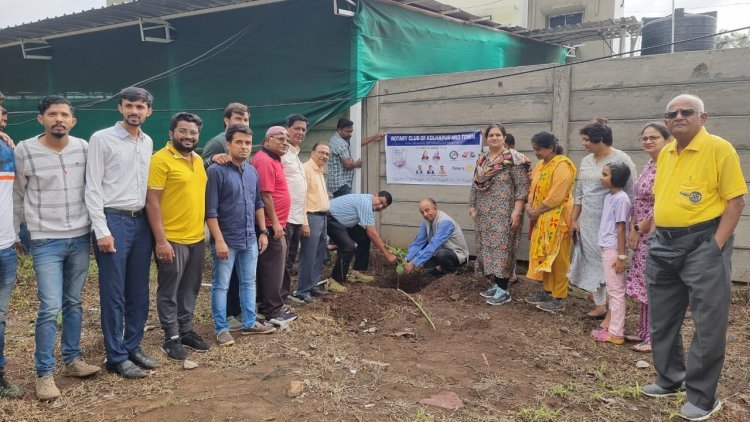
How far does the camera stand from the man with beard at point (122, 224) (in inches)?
123

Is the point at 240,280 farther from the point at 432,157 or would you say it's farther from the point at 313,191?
the point at 432,157

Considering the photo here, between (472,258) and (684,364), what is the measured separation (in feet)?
10.6

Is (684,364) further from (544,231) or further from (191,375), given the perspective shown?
(191,375)

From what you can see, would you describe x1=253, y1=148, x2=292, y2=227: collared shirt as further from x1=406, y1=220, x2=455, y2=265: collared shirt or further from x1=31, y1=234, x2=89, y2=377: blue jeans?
x1=406, y1=220, x2=455, y2=265: collared shirt

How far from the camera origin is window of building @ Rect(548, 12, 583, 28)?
1662 cm

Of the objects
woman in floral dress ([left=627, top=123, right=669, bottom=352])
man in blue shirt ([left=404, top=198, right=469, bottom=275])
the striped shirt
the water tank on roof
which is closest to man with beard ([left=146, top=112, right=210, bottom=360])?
the striped shirt

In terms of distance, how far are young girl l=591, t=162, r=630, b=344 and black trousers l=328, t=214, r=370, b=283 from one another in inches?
98.5

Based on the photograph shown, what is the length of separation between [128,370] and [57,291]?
669 mm

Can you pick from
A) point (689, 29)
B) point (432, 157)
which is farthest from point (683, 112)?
point (689, 29)

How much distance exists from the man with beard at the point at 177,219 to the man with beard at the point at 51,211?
1.37ft

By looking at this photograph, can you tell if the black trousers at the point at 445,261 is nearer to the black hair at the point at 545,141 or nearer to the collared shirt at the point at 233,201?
the black hair at the point at 545,141

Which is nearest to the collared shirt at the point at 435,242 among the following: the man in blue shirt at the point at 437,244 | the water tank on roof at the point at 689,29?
the man in blue shirt at the point at 437,244

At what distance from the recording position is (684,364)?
3.19m

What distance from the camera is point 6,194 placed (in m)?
2.95
